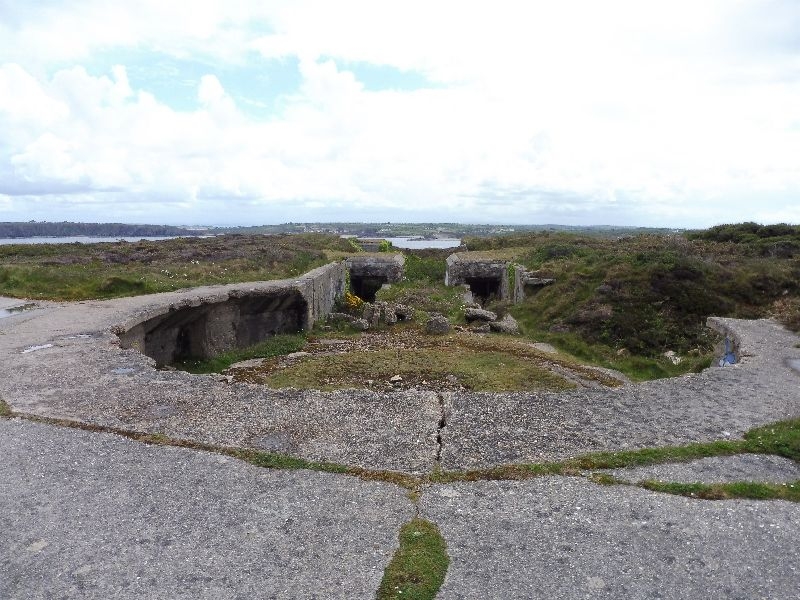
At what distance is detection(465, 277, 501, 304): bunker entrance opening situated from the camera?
30.9 meters

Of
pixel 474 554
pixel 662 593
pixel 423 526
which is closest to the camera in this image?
pixel 662 593

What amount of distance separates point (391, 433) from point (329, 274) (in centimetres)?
1763

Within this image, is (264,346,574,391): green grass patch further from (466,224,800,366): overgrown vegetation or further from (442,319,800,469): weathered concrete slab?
(466,224,800,366): overgrown vegetation

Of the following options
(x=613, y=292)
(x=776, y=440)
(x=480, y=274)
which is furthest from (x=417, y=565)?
(x=480, y=274)

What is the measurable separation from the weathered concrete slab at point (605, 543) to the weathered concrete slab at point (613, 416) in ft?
2.54

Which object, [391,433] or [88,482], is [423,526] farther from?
[88,482]

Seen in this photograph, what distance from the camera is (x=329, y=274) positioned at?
78.7ft

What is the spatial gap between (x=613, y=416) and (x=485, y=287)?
981 inches

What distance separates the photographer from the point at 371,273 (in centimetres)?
3155

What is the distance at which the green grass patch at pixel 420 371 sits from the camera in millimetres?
10898

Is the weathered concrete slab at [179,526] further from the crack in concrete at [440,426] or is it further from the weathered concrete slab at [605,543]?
the crack in concrete at [440,426]

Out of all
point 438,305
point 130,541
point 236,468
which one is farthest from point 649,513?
point 438,305

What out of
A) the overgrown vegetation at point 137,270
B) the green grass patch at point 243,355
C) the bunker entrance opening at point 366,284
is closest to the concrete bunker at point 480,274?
the bunker entrance opening at point 366,284

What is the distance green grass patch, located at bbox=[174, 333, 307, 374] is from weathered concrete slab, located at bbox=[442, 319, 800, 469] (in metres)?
7.72
